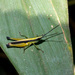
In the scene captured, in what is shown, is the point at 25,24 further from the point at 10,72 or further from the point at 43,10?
the point at 10,72

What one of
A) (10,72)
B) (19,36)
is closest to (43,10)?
(19,36)

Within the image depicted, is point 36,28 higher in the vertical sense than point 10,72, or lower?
higher

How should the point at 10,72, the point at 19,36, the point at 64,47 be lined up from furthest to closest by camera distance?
1. the point at 10,72
2. the point at 19,36
3. the point at 64,47

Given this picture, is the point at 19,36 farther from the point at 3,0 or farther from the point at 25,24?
the point at 3,0

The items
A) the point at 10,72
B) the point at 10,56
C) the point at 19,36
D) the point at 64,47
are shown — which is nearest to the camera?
the point at 10,56

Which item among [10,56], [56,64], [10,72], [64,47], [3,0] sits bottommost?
[10,72]

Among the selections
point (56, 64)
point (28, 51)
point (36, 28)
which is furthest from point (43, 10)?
point (56, 64)

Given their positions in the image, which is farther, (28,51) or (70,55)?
(28,51)
